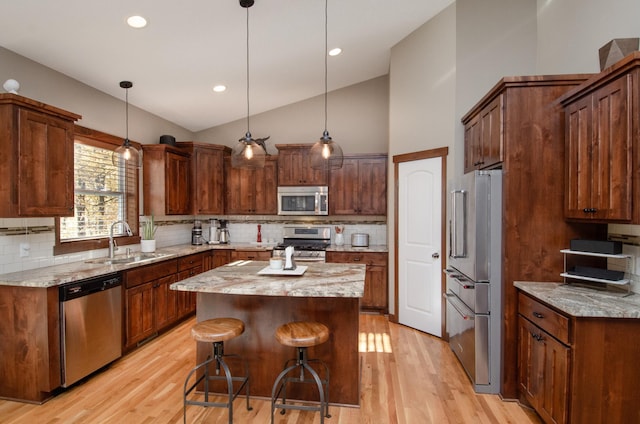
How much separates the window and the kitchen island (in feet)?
6.39

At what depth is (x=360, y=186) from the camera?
17.1 ft

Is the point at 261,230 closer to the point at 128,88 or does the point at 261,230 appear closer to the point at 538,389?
the point at 128,88

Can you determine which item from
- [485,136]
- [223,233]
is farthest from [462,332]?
[223,233]

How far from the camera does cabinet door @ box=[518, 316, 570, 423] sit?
2.04 m

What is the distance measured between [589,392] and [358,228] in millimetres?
3768

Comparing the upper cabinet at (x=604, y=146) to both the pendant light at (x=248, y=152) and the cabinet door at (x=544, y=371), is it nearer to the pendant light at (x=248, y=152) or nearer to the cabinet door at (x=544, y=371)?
the cabinet door at (x=544, y=371)

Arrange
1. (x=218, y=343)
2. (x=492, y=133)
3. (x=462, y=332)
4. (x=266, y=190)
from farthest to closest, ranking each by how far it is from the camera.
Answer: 1. (x=266, y=190)
2. (x=462, y=332)
3. (x=492, y=133)
4. (x=218, y=343)

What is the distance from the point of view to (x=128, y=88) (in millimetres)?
3975

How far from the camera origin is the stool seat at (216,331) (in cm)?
226

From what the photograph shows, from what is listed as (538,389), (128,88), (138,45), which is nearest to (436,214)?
(538,389)

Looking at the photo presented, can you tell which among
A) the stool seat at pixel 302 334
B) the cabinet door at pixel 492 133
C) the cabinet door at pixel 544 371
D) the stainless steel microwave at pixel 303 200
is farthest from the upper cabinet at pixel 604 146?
the stainless steel microwave at pixel 303 200

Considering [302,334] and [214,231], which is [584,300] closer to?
[302,334]

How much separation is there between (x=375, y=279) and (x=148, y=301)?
2.94 meters

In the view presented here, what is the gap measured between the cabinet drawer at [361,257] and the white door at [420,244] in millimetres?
411
